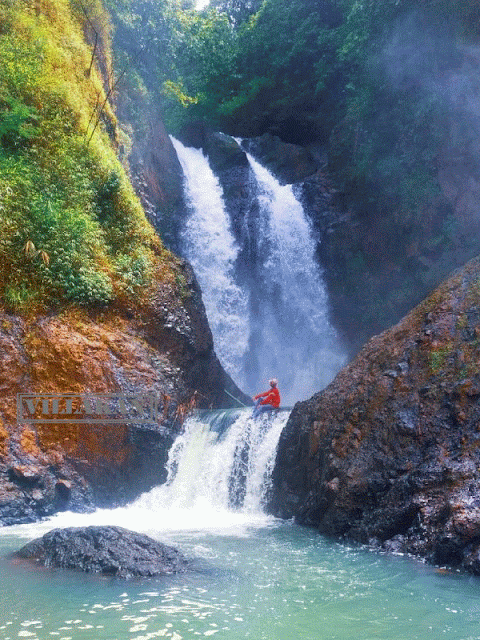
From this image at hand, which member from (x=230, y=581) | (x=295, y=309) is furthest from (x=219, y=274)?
(x=230, y=581)

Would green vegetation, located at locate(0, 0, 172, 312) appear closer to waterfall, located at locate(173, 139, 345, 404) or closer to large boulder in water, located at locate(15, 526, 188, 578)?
waterfall, located at locate(173, 139, 345, 404)

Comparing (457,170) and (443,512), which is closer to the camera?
(443,512)

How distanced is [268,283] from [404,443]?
41.1 ft

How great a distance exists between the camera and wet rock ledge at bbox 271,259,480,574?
9008 mm

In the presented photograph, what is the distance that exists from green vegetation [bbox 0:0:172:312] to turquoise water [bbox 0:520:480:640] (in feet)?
22.8

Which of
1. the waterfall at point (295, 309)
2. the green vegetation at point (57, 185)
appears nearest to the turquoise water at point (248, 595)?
the green vegetation at point (57, 185)

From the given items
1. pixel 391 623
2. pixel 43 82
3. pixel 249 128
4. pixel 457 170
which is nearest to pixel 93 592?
pixel 391 623

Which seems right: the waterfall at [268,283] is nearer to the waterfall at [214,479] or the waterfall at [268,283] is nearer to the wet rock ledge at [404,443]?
the waterfall at [214,479]

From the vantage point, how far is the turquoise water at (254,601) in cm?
565

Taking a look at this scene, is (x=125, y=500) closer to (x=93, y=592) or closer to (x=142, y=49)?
(x=93, y=592)

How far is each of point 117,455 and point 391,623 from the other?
8388 millimetres

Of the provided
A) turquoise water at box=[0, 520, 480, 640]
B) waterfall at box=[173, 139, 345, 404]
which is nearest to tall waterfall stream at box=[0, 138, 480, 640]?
turquoise water at box=[0, 520, 480, 640]

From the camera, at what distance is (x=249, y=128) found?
28516 mm

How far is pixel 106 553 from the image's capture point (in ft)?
24.8
